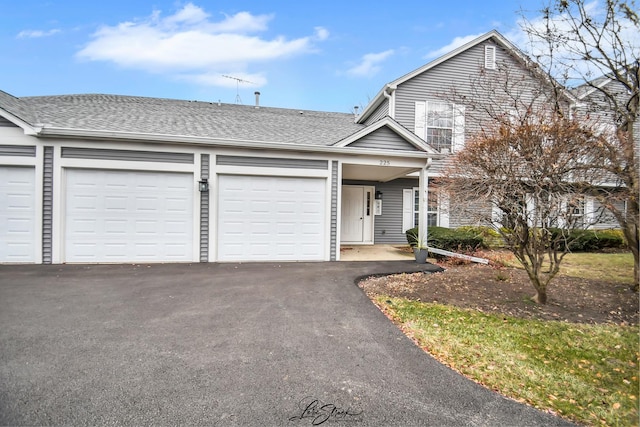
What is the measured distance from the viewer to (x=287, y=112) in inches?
576

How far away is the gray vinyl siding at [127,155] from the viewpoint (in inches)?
284

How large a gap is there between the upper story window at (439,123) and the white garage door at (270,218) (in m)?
5.53

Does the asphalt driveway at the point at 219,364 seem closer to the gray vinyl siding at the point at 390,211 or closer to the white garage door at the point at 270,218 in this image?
the white garage door at the point at 270,218

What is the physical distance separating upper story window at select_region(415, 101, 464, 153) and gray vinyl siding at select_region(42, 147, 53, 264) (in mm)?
11215

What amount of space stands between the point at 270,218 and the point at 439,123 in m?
7.82

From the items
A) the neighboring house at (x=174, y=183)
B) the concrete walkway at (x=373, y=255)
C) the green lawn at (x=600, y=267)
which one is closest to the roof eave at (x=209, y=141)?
the neighboring house at (x=174, y=183)

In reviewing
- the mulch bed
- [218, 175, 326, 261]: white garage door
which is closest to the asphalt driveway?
the mulch bed

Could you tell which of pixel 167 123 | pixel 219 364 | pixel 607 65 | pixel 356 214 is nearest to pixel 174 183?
pixel 167 123

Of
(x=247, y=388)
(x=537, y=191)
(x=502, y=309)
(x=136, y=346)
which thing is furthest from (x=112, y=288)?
(x=537, y=191)

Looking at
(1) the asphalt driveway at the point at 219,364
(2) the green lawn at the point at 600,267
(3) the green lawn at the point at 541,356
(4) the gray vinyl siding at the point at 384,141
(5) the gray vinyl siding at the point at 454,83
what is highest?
(5) the gray vinyl siding at the point at 454,83

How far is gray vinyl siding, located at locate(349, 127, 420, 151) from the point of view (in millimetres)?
8453

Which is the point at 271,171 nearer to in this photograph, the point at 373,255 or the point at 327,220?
the point at 327,220

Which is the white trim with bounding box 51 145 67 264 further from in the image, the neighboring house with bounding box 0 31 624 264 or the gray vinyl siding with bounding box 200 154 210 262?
the gray vinyl siding with bounding box 200 154 210 262

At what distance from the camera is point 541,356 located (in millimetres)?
3301
